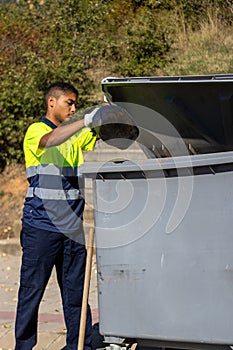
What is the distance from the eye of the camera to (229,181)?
3.88 meters

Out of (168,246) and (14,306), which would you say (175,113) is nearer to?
(168,246)

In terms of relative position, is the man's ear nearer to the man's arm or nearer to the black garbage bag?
the man's arm

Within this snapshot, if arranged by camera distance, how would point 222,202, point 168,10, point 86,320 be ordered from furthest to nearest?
point 168,10 < point 86,320 < point 222,202

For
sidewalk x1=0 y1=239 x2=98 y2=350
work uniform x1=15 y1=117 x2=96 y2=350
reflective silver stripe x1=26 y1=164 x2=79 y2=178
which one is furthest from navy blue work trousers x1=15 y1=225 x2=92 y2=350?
sidewalk x1=0 y1=239 x2=98 y2=350

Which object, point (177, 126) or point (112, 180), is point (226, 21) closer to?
point (177, 126)

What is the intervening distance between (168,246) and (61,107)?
128 cm

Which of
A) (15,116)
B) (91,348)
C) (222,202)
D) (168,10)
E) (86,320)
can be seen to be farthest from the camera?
(168,10)

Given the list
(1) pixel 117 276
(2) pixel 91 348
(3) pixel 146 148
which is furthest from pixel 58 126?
(2) pixel 91 348

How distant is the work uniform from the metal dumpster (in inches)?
23.5

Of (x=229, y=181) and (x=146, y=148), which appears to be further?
(x=146, y=148)

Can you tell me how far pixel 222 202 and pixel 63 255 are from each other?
1.32 meters

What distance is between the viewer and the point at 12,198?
31.5ft

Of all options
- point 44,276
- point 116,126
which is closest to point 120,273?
point 44,276

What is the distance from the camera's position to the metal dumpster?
12.8ft
